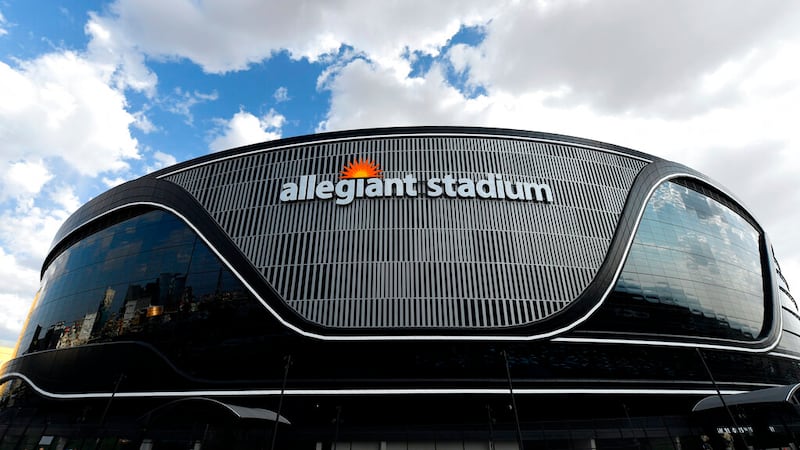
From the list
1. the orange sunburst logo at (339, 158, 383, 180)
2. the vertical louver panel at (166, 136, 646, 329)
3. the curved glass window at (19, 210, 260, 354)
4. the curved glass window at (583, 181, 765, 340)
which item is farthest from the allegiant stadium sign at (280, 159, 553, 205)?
the curved glass window at (583, 181, 765, 340)

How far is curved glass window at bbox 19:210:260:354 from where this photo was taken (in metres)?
34.0

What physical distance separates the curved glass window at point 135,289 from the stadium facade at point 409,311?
0.69 feet

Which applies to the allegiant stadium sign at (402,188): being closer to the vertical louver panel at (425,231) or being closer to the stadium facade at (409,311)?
the stadium facade at (409,311)

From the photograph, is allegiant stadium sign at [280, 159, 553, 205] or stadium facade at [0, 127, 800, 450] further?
allegiant stadium sign at [280, 159, 553, 205]

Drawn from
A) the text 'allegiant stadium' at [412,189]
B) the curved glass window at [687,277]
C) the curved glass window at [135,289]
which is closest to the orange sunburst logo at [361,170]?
the text 'allegiant stadium' at [412,189]

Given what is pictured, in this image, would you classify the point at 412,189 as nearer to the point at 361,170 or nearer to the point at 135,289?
the point at 361,170

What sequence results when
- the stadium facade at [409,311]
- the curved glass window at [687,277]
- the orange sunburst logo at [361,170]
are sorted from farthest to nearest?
the orange sunburst logo at [361,170] → the curved glass window at [687,277] → the stadium facade at [409,311]

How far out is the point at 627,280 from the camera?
35.2 metres

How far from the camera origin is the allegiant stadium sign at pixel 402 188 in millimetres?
36688

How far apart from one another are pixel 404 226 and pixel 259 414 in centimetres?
1788

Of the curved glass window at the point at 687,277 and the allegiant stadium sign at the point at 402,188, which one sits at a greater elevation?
the allegiant stadium sign at the point at 402,188

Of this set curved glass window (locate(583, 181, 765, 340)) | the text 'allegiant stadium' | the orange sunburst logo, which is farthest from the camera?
the orange sunburst logo

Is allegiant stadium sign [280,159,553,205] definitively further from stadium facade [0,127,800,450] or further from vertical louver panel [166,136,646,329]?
vertical louver panel [166,136,646,329]

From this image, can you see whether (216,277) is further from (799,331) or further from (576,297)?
(799,331)
